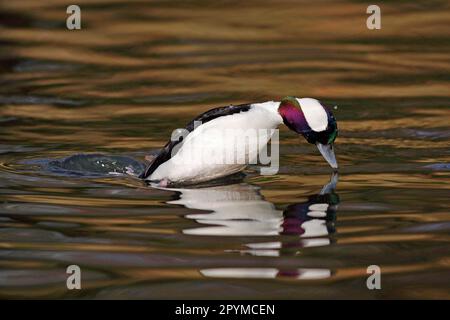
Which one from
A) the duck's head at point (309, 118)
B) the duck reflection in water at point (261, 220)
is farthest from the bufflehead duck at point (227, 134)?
the duck reflection in water at point (261, 220)

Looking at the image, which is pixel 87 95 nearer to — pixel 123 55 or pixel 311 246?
pixel 123 55

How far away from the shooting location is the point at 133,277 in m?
6.97

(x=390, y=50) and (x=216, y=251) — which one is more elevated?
(x=390, y=50)

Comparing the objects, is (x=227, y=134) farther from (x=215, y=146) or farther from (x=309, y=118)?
(x=309, y=118)

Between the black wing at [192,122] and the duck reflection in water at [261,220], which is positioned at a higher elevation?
the black wing at [192,122]

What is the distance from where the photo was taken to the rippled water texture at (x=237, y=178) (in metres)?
7.05

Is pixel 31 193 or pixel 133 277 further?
pixel 31 193

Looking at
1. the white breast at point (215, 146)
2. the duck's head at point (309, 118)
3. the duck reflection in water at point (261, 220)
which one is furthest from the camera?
the duck's head at point (309, 118)

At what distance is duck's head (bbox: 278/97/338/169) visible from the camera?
9.18 meters

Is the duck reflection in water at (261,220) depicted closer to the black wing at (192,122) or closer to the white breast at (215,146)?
the white breast at (215,146)

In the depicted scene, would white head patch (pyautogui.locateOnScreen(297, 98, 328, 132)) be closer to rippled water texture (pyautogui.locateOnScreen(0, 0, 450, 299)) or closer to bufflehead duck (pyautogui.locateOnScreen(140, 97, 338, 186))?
bufflehead duck (pyautogui.locateOnScreen(140, 97, 338, 186))

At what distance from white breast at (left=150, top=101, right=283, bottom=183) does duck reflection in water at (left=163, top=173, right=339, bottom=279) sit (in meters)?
0.15

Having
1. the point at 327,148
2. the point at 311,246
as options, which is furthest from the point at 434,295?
the point at 327,148
